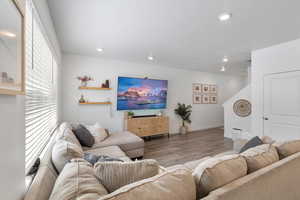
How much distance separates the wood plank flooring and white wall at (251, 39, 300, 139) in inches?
40.0

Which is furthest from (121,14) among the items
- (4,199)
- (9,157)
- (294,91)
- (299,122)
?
(299,122)

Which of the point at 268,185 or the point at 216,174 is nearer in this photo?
the point at 216,174

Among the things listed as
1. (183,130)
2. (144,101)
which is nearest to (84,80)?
(144,101)

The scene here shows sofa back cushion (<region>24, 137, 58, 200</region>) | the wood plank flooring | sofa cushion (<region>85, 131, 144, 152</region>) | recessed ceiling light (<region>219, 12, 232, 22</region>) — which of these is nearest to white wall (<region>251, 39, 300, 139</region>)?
the wood plank flooring

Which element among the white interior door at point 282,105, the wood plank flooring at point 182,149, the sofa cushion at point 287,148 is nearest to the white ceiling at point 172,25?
the white interior door at point 282,105

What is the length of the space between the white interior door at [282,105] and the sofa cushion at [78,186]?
151 inches

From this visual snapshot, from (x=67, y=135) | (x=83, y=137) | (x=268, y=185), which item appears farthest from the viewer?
(x=83, y=137)

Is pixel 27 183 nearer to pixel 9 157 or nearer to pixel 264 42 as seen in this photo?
pixel 9 157

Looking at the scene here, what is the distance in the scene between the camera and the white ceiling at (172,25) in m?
1.79

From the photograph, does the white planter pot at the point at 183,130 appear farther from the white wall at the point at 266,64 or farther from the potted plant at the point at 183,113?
the white wall at the point at 266,64

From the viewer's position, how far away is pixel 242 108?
4.57 metres

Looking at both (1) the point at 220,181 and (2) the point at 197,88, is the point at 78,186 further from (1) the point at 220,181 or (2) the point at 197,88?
(2) the point at 197,88

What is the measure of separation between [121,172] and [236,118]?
15.9 feet

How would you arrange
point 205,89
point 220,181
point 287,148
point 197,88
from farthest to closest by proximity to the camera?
point 205,89, point 197,88, point 287,148, point 220,181
